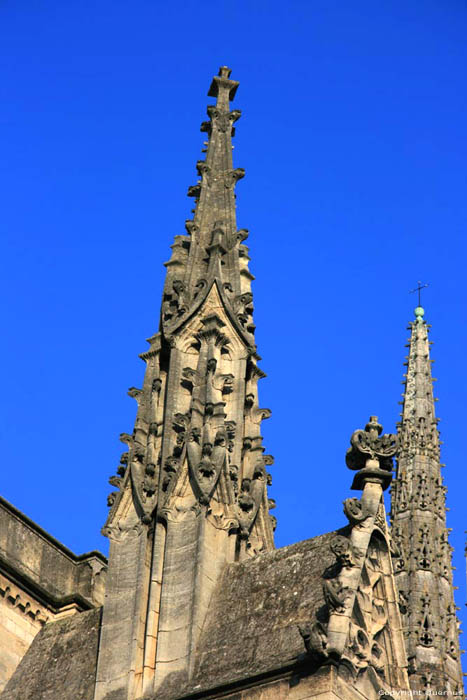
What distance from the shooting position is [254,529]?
27594mm

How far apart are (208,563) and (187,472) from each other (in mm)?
1483

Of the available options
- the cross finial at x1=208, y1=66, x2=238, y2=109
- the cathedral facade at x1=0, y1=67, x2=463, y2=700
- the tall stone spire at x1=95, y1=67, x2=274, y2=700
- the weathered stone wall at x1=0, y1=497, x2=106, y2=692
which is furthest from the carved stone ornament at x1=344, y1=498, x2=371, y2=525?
the cross finial at x1=208, y1=66, x2=238, y2=109

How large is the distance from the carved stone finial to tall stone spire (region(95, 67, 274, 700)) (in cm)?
Result: 202

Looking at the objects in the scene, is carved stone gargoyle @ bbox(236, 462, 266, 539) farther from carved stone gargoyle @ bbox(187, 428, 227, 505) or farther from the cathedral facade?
carved stone gargoyle @ bbox(187, 428, 227, 505)

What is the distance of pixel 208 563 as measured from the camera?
26.1 meters

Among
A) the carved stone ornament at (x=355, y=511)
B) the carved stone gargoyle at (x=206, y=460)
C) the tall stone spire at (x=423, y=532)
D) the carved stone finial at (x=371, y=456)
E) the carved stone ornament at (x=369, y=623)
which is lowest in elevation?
the carved stone ornament at (x=369, y=623)

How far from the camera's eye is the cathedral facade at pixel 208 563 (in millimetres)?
24641

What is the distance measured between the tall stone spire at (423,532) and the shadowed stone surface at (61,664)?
25.7 metres

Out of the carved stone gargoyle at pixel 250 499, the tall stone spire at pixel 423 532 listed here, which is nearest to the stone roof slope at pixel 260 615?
the carved stone gargoyle at pixel 250 499

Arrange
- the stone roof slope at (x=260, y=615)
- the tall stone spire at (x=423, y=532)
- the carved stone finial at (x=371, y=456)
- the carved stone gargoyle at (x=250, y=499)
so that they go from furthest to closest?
the tall stone spire at (x=423, y=532) → the carved stone gargoyle at (x=250, y=499) → the carved stone finial at (x=371, y=456) → the stone roof slope at (x=260, y=615)

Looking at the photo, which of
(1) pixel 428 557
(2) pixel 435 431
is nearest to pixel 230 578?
(1) pixel 428 557

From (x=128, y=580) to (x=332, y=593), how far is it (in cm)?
337

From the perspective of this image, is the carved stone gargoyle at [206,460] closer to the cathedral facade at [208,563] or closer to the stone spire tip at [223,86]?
the cathedral facade at [208,563]

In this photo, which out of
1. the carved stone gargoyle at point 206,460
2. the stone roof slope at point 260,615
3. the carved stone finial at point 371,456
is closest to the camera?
the stone roof slope at point 260,615
